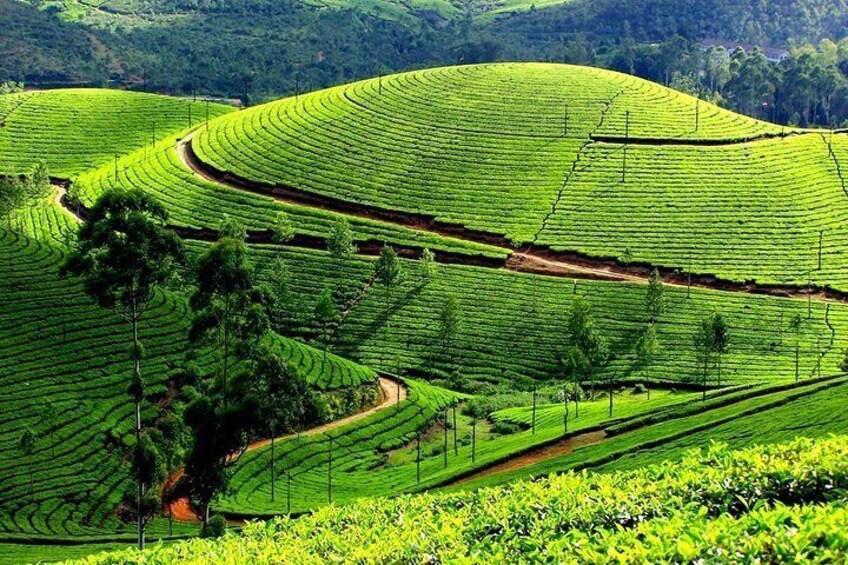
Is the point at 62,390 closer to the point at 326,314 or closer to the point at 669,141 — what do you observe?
the point at 326,314

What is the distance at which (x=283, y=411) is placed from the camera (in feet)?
136

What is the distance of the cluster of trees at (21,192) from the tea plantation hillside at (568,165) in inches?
771

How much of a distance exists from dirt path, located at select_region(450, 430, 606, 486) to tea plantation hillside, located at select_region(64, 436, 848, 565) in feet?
99.4

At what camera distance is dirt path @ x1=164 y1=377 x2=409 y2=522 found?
57031 mm

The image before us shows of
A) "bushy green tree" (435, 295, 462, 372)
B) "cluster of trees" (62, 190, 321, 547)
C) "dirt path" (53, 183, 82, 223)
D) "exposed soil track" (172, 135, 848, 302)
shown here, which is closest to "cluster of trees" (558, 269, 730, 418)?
"exposed soil track" (172, 135, 848, 302)

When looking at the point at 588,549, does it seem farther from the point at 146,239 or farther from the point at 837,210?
the point at 837,210

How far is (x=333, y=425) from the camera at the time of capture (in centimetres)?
7269

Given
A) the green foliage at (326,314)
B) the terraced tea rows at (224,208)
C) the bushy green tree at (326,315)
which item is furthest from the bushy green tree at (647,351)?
the green foliage at (326,314)

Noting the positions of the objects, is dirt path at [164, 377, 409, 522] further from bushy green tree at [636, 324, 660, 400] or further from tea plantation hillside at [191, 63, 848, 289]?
tea plantation hillside at [191, 63, 848, 289]

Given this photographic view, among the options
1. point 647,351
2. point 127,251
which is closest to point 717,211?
point 647,351

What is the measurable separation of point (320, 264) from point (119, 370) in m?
37.9

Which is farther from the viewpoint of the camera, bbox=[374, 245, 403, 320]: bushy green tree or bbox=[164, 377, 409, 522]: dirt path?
bbox=[374, 245, 403, 320]: bushy green tree

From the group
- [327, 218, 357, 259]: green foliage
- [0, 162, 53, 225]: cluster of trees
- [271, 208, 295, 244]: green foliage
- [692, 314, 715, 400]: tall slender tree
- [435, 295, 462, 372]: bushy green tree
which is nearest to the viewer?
[692, 314, 715, 400]: tall slender tree

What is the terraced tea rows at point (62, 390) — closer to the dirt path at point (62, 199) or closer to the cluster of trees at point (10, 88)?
the dirt path at point (62, 199)
